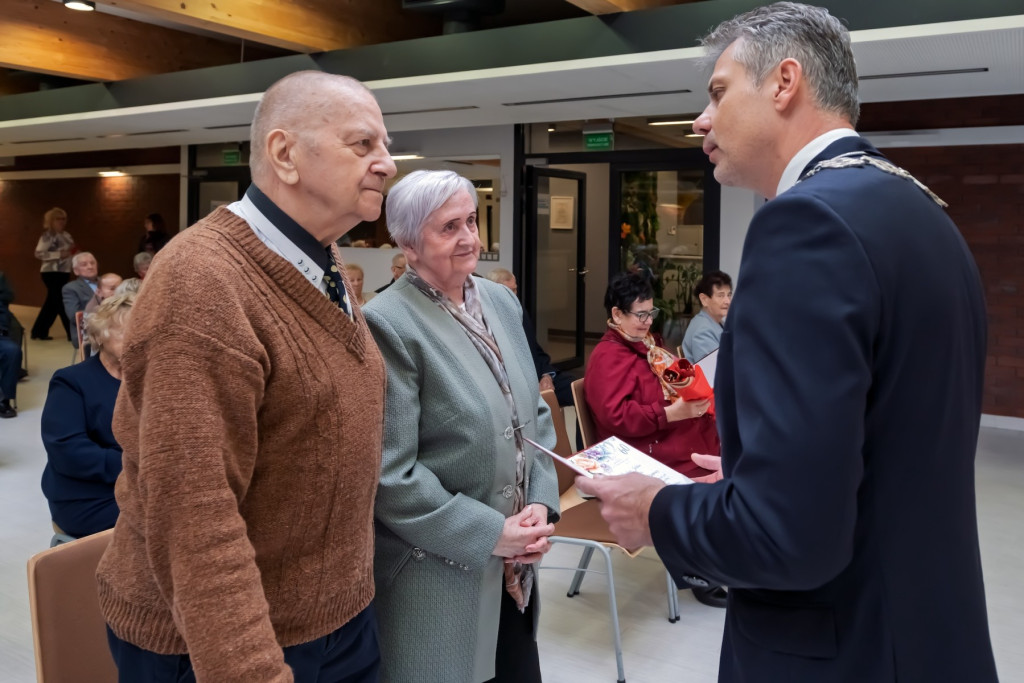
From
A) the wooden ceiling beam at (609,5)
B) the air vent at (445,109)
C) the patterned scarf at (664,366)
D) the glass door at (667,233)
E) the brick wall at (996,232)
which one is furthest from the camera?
the glass door at (667,233)

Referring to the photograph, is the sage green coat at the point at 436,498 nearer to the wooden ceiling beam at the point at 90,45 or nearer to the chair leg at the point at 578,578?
the chair leg at the point at 578,578

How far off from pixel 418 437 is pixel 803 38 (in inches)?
45.5

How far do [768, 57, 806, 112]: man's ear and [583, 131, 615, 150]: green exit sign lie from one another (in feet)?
26.4

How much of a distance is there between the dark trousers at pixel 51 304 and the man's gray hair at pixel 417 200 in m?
10.7

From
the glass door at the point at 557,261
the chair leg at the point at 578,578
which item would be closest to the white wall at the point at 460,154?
the glass door at the point at 557,261

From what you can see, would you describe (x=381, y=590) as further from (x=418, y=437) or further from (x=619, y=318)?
(x=619, y=318)

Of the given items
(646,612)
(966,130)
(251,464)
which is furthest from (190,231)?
(966,130)

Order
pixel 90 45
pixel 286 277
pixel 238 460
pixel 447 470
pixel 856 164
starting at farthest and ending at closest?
pixel 90 45
pixel 447 470
pixel 286 277
pixel 238 460
pixel 856 164

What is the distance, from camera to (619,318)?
3619 mm

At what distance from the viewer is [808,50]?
1.12m

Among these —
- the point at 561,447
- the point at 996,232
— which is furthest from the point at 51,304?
the point at 996,232

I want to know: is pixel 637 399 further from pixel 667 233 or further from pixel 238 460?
pixel 667 233

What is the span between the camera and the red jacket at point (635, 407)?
11.5 feet

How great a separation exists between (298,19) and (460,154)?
382cm
